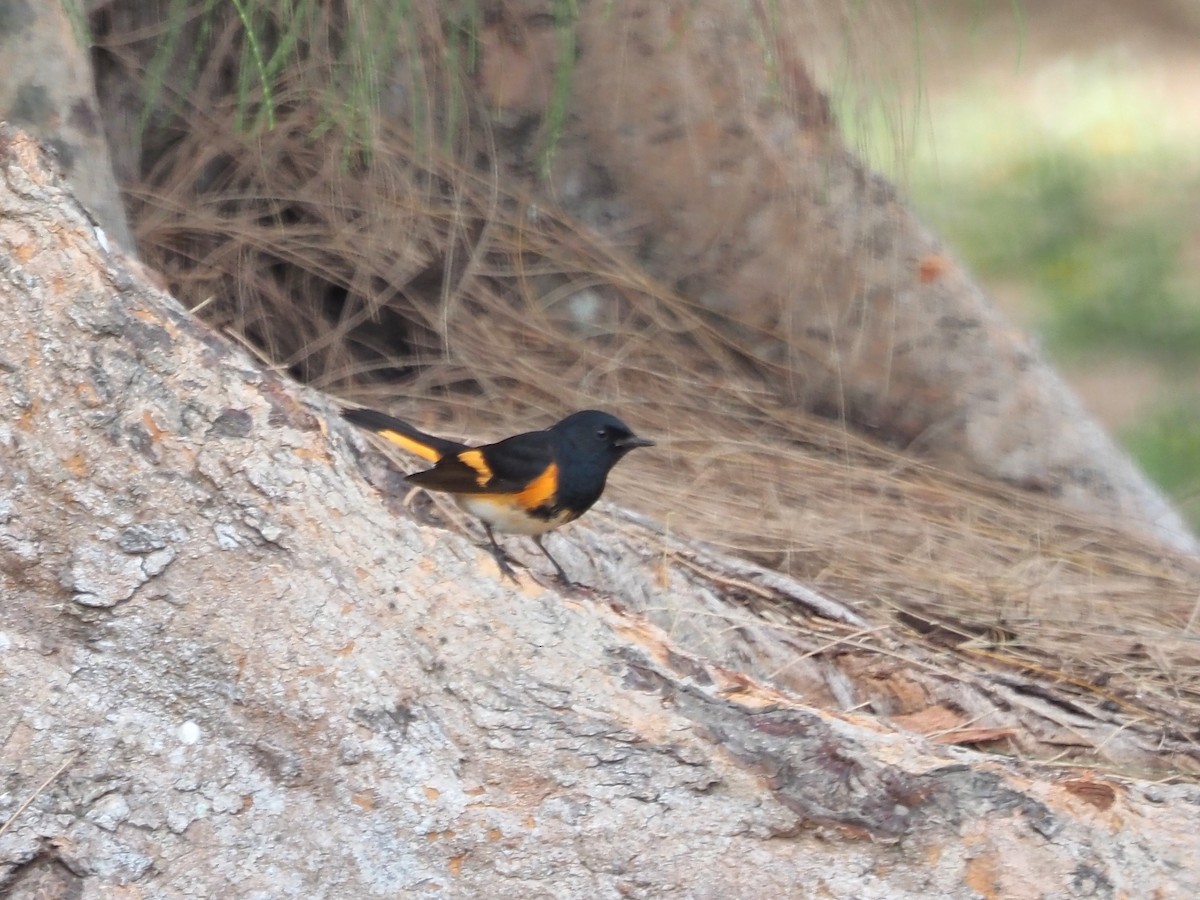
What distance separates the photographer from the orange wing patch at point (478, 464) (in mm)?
2982

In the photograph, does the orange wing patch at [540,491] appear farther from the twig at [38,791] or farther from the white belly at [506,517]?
the twig at [38,791]

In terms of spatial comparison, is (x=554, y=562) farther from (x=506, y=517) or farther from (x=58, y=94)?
(x=58, y=94)

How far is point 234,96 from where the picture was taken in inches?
161

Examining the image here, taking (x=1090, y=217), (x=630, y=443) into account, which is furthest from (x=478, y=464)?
(x=1090, y=217)

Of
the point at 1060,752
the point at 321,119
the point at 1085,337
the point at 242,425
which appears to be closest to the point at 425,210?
the point at 321,119

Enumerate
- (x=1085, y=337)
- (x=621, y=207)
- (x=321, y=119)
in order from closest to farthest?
1. (x=321, y=119)
2. (x=621, y=207)
3. (x=1085, y=337)

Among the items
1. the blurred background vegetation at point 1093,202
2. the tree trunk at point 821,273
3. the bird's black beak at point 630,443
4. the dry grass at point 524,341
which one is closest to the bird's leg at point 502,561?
the bird's black beak at point 630,443

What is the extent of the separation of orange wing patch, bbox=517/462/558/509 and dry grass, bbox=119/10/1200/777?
67 cm

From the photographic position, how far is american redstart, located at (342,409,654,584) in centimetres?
297

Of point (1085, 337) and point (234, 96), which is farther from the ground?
point (234, 96)

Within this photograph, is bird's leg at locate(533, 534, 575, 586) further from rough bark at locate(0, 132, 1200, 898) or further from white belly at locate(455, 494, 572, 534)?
rough bark at locate(0, 132, 1200, 898)

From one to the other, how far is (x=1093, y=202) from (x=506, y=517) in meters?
6.24

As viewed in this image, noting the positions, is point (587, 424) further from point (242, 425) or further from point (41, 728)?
point (41, 728)

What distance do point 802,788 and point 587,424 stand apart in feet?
3.95
